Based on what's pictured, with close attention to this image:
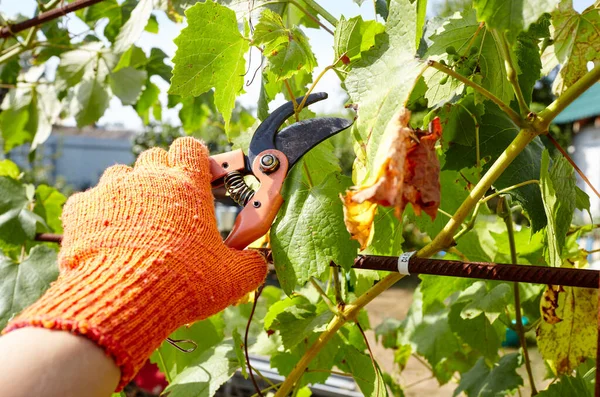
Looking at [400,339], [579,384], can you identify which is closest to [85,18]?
[400,339]

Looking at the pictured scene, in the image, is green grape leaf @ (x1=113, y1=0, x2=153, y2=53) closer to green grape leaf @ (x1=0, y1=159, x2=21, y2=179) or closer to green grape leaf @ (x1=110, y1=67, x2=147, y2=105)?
green grape leaf @ (x1=110, y1=67, x2=147, y2=105)

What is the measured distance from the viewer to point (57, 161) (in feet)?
69.5

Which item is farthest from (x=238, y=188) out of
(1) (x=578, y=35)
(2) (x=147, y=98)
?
(2) (x=147, y=98)

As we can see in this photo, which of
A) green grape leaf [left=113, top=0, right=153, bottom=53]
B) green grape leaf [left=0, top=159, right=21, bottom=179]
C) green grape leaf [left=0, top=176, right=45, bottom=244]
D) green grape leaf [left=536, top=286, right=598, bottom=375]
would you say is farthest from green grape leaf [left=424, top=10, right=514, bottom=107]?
green grape leaf [left=0, top=159, right=21, bottom=179]

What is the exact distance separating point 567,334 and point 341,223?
1.44 ft

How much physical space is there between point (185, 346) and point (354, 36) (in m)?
0.74

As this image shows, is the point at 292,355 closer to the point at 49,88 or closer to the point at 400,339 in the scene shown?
the point at 400,339

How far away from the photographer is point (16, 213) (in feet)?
4.85

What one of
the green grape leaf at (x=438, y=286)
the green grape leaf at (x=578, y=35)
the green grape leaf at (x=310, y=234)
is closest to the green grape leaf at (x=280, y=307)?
the green grape leaf at (x=438, y=286)

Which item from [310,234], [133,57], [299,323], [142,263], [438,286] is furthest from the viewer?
[133,57]

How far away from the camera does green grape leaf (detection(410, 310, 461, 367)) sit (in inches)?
57.7

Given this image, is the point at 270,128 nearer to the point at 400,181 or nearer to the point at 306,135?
the point at 306,135

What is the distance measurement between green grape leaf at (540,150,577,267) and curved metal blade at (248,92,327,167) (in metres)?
0.31

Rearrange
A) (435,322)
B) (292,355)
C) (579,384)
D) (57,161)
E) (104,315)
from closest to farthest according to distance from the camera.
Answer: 1. (104,315)
2. (579,384)
3. (292,355)
4. (435,322)
5. (57,161)
